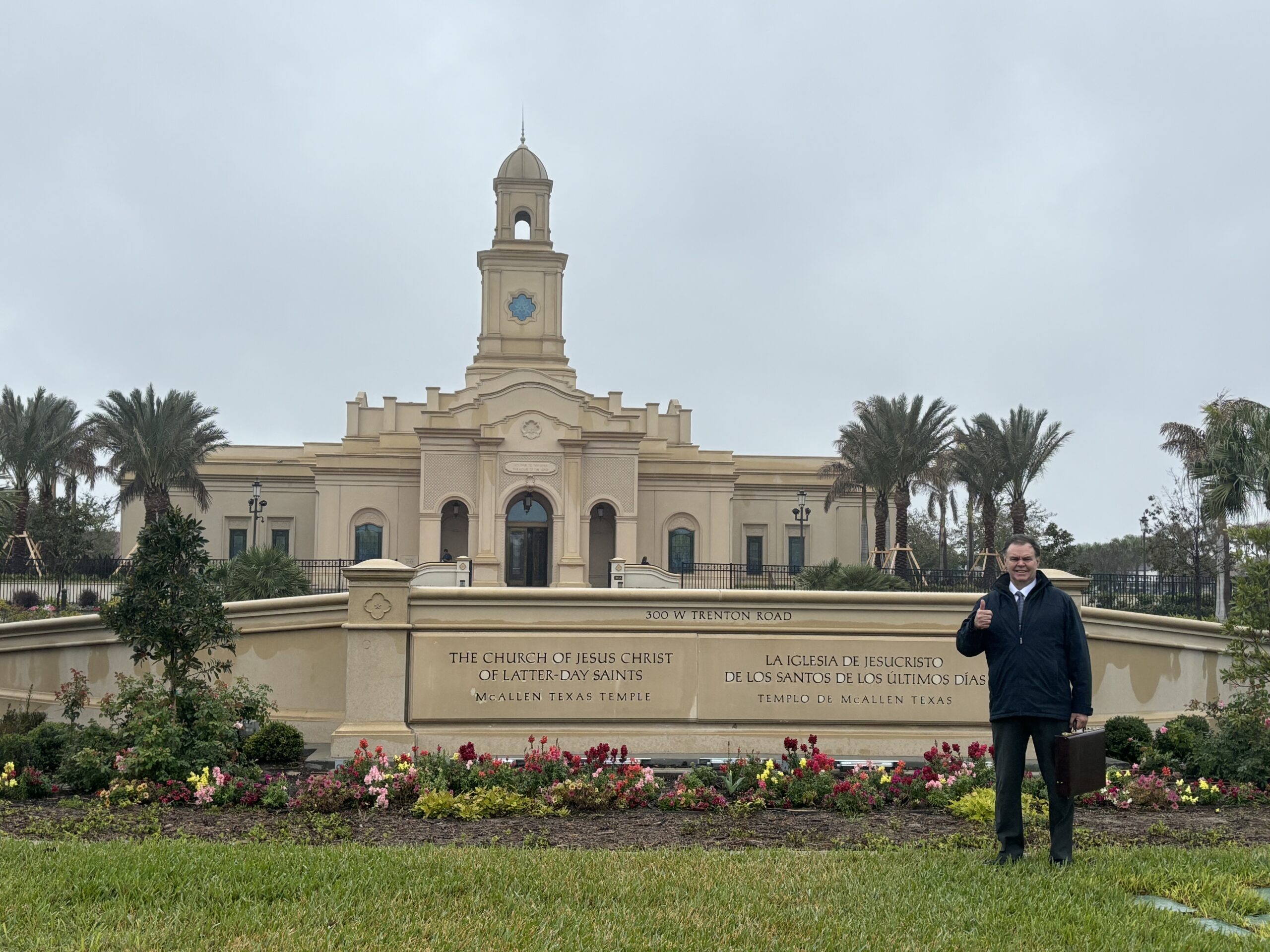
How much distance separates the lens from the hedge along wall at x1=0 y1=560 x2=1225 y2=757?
10.9m

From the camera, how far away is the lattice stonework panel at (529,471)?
4175cm

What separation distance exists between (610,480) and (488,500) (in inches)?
187

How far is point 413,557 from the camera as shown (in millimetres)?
44031

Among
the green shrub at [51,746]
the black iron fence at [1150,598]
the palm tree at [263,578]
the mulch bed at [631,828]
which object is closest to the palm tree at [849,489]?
the black iron fence at [1150,598]

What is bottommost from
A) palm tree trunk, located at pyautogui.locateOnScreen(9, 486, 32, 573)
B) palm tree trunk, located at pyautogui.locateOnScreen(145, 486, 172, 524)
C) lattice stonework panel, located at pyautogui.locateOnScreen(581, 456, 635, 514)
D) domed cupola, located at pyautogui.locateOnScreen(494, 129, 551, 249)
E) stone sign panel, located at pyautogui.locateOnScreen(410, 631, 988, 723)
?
stone sign panel, located at pyautogui.locateOnScreen(410, 631, 988, 723)

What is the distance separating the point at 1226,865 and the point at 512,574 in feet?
124

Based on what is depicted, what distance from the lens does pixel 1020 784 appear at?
20.8 feet

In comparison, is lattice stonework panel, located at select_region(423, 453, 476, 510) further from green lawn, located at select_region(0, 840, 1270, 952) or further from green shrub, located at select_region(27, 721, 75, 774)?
green lawn, located at select_region(0, 840, 1270, 952)

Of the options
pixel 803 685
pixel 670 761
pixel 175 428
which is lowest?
pixel 670 761

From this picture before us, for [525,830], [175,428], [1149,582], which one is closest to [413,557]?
[175,428]

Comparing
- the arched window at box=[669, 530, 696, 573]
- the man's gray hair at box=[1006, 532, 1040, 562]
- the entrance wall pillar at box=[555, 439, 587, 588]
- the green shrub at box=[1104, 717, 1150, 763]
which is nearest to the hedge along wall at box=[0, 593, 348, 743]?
the man's gray hair at box=[1006, 532, 1040, 562]

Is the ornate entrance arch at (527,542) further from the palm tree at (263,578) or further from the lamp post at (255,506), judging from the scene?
the palm tree at (263,578)

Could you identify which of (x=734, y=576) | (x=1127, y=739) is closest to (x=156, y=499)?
(x=734, y=576)

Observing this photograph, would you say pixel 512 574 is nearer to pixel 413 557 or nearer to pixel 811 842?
pixel 413 557
